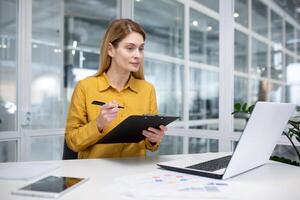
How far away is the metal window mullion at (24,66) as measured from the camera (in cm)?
275

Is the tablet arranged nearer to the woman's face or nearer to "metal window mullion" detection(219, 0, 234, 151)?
the woman's face

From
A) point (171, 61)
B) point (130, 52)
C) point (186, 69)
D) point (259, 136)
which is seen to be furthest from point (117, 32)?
point (171, 61)

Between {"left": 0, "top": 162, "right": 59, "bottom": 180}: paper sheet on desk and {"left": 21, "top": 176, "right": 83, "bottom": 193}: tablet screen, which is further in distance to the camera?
{"left": 0, "top": 162, "right": 59, "bottom": 180}: paper sheet on desk

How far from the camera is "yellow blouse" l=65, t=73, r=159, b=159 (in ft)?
5.09

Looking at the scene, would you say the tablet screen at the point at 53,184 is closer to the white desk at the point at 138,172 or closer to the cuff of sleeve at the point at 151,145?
the white desk at the point at 138,172

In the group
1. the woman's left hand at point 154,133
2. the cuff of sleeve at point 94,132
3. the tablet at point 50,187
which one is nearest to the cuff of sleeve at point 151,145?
the woman's left hand at point 154,133

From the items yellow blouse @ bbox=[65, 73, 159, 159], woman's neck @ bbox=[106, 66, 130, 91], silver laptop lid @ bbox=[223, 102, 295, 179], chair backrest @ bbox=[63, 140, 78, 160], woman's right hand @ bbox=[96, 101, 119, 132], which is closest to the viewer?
silver laptop lid @ bbox=[223, 102, 295, 179]

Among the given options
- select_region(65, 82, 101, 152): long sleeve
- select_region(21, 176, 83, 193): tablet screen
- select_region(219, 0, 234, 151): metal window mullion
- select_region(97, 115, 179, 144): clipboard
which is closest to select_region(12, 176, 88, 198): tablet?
select_region(21, 176, 83, 193): tablet screen

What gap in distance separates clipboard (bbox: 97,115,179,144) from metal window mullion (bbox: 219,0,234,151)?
153 cm

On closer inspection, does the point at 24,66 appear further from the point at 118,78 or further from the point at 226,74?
the point at 226,74

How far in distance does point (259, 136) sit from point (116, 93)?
0.89 meters

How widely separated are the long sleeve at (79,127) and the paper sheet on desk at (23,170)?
9.1 inches

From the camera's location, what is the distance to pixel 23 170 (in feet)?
3.92

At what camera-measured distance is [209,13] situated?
341 centimetres
